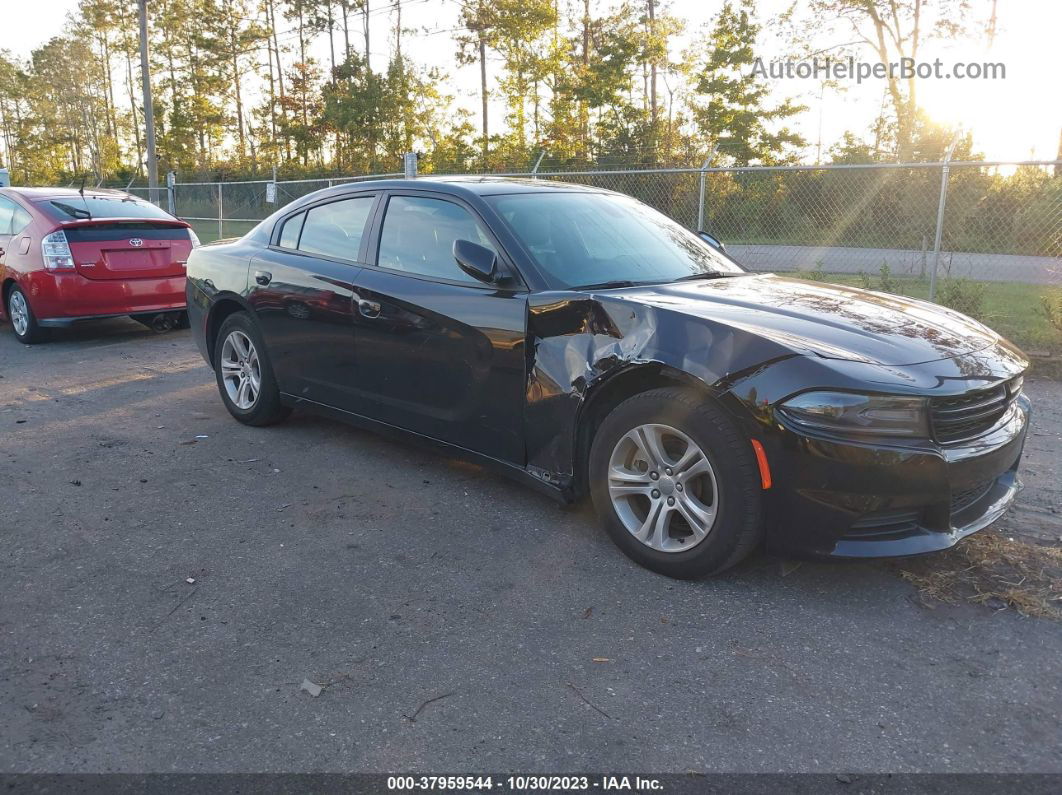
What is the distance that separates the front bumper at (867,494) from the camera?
9.65 ft

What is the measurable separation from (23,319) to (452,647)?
803 centimetres

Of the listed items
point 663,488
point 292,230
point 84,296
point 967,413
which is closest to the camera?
point 967,413

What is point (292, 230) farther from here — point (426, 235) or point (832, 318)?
point (832, 318)

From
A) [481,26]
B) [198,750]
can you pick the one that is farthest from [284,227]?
[481,26]

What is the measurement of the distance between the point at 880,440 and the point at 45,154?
7542 cm

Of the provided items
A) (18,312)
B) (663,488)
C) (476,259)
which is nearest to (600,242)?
(476,259)

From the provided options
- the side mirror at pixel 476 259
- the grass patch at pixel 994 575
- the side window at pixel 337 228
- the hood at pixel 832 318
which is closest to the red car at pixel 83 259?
the side window at pixel 337 228

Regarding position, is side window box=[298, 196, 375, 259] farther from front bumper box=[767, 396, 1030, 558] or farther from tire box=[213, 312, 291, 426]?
front bumper box=[767, 396, 1030, 558]

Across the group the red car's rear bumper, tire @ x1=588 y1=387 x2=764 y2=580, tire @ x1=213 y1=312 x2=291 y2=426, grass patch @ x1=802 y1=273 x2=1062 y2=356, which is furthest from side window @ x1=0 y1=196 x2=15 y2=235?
grass patch @ x1=802 y1=273 x2=1062 y2=356

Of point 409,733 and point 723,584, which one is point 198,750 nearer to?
point 409,733

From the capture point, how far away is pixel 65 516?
4.13 metres

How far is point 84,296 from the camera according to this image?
838cm

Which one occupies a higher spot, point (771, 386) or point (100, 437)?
point (771, 386)

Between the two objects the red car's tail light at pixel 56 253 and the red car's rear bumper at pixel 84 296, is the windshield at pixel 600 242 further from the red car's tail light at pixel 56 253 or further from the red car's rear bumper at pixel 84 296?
the red car's tail light at pixel 56 253
